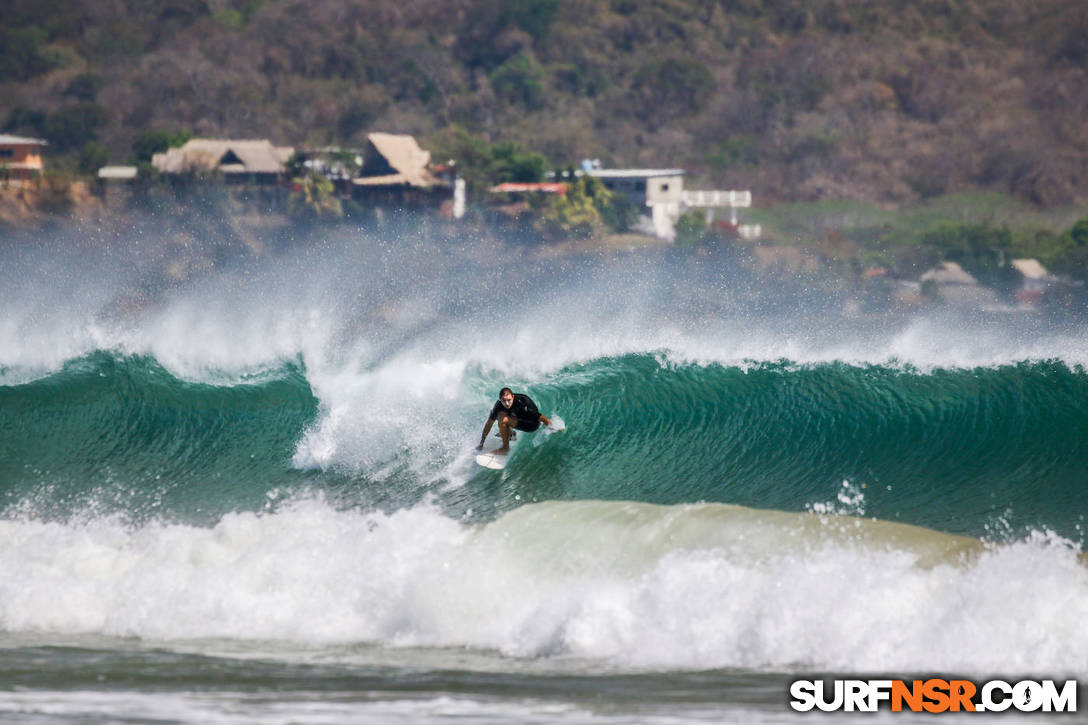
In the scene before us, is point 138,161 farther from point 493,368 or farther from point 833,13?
point 493,368

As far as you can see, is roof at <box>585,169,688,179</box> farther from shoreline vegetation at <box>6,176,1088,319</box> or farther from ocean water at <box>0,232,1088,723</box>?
ocean water at <box>0,232,1088,723</box>

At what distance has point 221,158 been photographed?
3403 inches

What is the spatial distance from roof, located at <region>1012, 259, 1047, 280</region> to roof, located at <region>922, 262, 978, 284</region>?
235 cm

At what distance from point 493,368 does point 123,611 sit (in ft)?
17.4

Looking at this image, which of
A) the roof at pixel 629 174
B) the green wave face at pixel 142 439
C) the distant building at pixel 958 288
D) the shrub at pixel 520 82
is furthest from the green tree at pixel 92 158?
the green wave face at pixel 142 439

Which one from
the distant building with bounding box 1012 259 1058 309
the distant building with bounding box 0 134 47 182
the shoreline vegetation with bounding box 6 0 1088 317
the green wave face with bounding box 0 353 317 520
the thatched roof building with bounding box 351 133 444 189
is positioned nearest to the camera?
the green wave face with bounding box 0 353 317 520

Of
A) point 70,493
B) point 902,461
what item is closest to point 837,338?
point 902,461

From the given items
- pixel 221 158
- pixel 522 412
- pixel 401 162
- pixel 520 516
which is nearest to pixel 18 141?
pixel 221 158

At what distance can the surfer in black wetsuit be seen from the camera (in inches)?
490

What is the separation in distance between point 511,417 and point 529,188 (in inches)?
2656

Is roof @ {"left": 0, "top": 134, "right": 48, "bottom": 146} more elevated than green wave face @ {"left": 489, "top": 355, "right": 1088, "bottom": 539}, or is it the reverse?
roof @ {"left": 0, "top": 134, "right": 48, "bottom": 146}

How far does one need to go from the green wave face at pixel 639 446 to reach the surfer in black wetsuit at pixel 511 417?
322 mm

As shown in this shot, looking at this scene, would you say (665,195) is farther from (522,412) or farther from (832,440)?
(522,412)

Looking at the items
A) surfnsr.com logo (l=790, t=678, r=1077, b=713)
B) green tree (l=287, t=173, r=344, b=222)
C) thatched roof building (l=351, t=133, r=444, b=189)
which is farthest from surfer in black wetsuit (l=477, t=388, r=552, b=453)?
thatched roof building (l=351, t=133, r=444, b=189)
